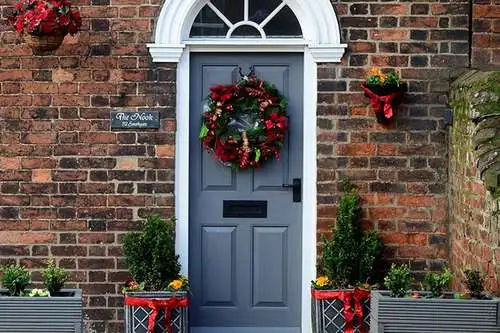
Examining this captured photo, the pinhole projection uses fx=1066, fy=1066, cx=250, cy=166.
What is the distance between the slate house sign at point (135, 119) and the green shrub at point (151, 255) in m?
0.81

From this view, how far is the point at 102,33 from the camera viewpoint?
28.7ft

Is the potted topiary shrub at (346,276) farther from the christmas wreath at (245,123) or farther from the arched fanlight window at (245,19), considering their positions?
the arched fanlight window at (245,19)

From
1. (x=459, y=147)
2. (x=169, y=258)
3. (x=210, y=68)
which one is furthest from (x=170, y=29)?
(x=459, y=147)

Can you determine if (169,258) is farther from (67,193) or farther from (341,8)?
(341,8)

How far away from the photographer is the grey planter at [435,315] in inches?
256

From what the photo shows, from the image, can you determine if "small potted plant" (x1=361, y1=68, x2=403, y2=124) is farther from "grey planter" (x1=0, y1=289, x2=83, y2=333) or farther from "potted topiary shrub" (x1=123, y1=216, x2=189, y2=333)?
"grey planter" (x1=0, y1=289, x2=83, y2=333)

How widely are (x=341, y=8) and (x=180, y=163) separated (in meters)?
1.83

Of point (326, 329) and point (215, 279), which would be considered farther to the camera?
point (215, 279)

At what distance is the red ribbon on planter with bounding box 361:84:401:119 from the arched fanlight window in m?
0.82

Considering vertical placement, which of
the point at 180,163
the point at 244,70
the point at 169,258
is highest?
the point at 244,70

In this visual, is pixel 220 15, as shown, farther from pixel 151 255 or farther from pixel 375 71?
pixel 151 255

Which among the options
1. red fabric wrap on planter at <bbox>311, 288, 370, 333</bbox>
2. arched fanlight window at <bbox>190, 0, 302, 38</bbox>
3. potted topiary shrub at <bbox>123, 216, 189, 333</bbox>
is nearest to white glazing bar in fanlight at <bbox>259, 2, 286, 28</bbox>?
arched fanlight window at <bbox>190, 0, 302, 38</bbox>

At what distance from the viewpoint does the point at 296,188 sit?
349 inches

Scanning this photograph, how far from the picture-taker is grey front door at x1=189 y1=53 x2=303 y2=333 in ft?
29.1
